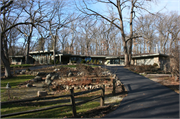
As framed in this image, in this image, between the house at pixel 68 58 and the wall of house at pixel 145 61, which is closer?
the wall of house at pixel 145 61

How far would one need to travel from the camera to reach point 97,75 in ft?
45.0

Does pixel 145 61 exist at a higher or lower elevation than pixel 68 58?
lower

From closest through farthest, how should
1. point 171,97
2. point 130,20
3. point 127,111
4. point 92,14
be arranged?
point 127,111
point 171,97
point 92,14
point 130,20

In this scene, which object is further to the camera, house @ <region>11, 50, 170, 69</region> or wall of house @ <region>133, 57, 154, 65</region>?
house @ <region>11, 50, 170, 69</region>

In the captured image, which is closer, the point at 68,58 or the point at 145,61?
the point at 145,61

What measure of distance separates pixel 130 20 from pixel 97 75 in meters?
16.1

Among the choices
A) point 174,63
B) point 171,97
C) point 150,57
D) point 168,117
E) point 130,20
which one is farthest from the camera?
point 150,57

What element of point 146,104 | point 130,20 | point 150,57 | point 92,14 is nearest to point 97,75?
point 146,104

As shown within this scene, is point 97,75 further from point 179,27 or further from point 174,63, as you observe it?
point 179,27

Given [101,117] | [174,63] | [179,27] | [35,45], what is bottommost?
[101,117]

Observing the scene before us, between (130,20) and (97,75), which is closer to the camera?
(97,75)

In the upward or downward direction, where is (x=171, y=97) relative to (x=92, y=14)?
downward

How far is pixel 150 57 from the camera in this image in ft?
93.7

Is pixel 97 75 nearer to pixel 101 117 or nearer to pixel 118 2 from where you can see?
pixel 101 117
